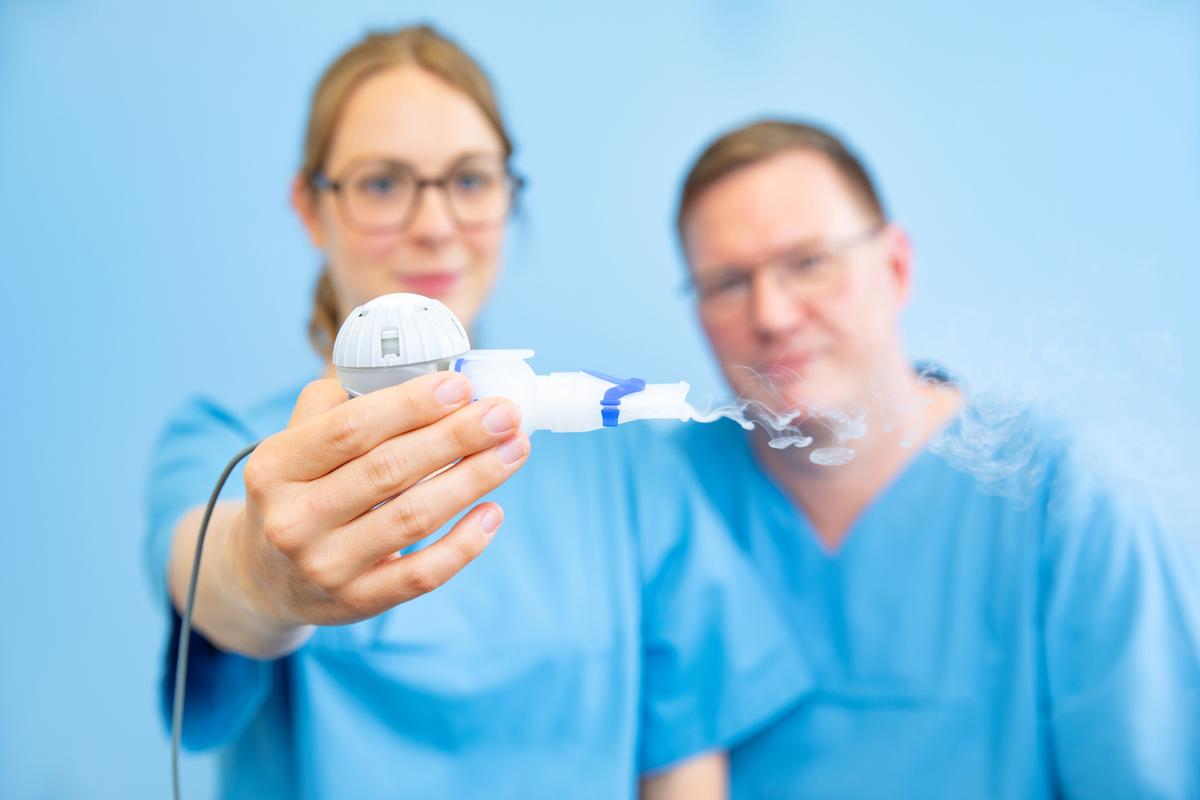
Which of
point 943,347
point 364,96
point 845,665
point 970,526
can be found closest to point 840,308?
point 943,347

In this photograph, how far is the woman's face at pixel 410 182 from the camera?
0.93 m

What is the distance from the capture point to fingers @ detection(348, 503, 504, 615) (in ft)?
1.75

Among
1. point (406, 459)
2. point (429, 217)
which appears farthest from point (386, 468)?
point (429, 217)

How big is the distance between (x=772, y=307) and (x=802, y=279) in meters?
0.05

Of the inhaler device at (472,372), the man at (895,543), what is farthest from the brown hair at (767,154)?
the inhaler device at (472,372)

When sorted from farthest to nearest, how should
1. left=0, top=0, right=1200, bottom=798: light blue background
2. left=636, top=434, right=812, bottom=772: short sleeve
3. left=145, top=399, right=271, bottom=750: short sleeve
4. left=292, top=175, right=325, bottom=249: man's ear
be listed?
left=0, top=0, right=1200, bottom=798: light blue background
left=292, top=175, right=325, bottom=249: man's ear
left=636, top=434, right=812, bottom=772: short sleeve
left=145, top=399, right=271, bottom=750: short sleeve

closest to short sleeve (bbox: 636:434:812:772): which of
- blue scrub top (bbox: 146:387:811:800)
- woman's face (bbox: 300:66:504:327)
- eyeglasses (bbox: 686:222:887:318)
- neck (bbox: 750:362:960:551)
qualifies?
blue scrub top (bbox: 146:387:811:800)

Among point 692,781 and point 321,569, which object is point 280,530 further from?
point 692,781

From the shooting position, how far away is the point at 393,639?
2.72 ft

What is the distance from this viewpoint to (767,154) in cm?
97

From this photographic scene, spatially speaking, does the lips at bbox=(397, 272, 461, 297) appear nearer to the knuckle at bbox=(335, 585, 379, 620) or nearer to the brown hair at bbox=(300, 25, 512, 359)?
the brown hair at bbox=(300, 25, 512, 359)

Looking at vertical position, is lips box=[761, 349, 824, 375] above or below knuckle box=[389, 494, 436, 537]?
above

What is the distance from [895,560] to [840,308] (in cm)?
27

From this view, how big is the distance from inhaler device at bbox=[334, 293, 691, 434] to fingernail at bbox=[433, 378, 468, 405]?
0.02m
